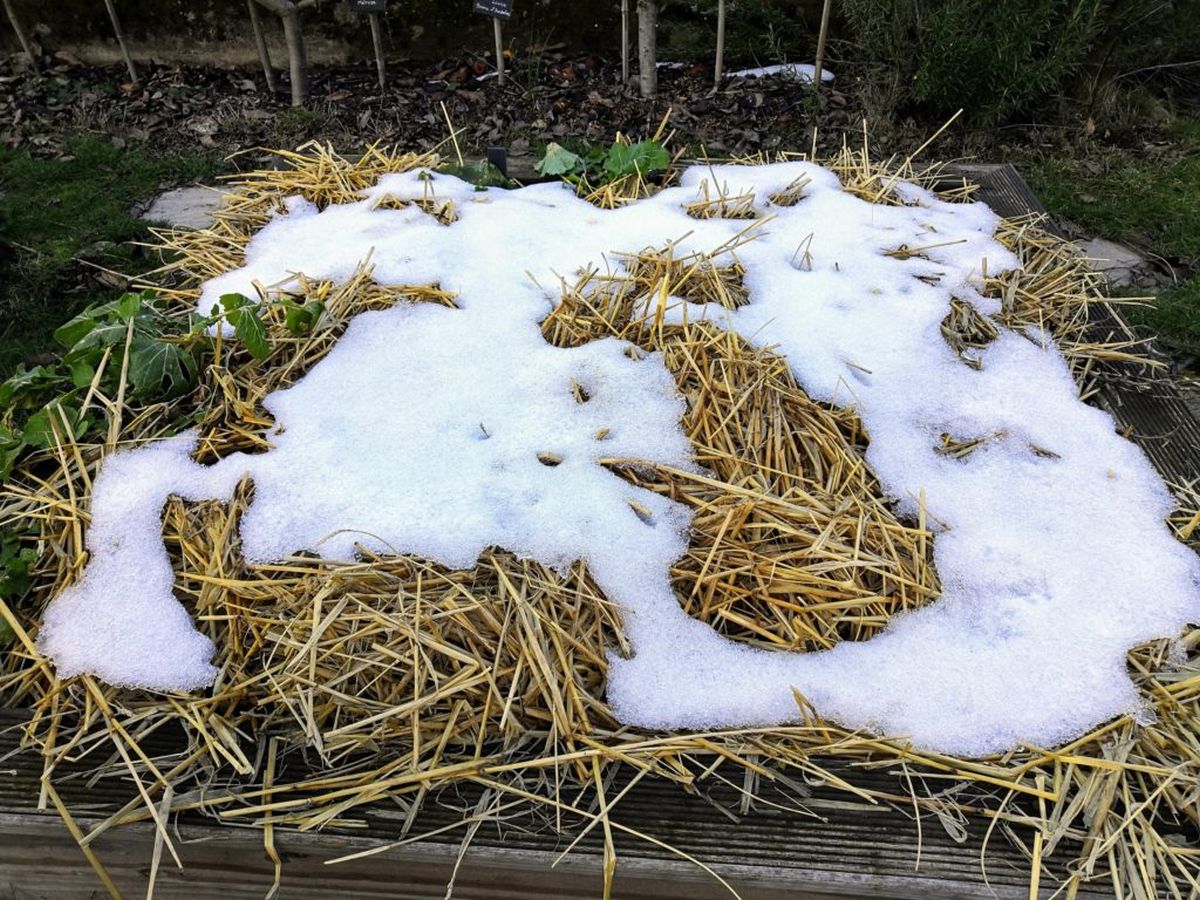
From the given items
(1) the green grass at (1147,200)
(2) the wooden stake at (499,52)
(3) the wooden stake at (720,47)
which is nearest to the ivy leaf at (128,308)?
(2) the wooden stake at (499,52)

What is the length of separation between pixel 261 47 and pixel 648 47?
2065mm

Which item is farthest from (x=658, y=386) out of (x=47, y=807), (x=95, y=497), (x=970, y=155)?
(x=970, y=155)

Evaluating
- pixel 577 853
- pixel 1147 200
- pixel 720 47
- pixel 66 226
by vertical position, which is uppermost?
pixel 577 853

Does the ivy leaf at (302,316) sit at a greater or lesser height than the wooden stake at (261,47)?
greater

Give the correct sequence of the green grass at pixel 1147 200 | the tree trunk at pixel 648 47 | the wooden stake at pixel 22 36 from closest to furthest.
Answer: the green grass at pixel 1147 200 < the tree trunk at pixel 648 47 < the wooden stake at pixel 22 36

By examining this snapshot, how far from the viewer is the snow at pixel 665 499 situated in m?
1.15

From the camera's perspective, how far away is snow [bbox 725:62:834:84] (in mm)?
4465

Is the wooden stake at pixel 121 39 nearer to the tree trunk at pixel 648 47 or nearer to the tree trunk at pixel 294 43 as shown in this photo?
the tree trunk at pixel 294 43

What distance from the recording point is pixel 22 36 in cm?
459

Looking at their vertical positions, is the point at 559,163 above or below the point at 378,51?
above

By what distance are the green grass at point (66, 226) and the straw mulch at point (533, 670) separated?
178 cm

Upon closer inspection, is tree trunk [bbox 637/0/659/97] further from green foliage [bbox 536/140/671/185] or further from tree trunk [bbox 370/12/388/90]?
green foliage [bbox 536/140/671/185]

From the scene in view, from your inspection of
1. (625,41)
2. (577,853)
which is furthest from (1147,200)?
(577,853)

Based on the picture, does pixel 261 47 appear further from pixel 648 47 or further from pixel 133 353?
pixel 133 353
